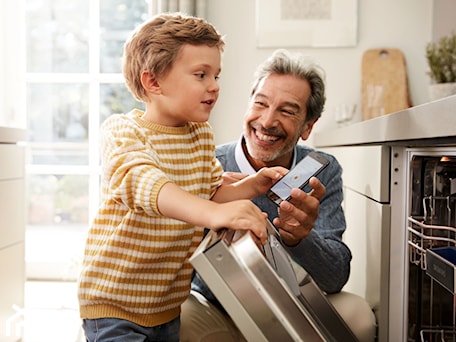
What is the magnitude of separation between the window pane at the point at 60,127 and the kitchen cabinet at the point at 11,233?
1678 millimetres

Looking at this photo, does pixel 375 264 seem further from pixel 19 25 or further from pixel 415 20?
pixel 19 25

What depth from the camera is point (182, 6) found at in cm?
394

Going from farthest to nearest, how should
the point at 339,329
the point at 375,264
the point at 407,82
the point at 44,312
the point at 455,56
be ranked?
1. the point at 407,82
2. the point at 44,312
3. the point at 455,56
4. the point at 375,264
5. the point at 339,329

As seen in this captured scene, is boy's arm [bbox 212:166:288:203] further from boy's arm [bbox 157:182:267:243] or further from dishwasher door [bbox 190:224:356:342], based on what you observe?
dishwasher door [bbox 190:224:356:342]

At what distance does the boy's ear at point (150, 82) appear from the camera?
4.87ft

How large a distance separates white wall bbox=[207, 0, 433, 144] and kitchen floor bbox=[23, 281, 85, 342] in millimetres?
1271

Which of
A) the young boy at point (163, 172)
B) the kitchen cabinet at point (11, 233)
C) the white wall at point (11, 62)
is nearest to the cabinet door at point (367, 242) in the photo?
the young boy at point (163, 172)

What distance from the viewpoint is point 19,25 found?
14.5 ft

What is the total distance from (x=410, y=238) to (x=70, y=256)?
317cm

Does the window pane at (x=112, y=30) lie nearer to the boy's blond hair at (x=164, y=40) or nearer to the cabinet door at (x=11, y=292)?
the cabinet door at (x=11, y=292)

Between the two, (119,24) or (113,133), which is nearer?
(113,133)

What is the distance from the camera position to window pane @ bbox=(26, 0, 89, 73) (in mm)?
4453

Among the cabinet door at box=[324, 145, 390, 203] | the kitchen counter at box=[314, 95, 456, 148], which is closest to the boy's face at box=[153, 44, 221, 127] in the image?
the kitchen counter at box=[314, 95, 456, 148]

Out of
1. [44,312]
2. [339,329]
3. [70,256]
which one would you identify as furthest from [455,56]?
[70,256]
